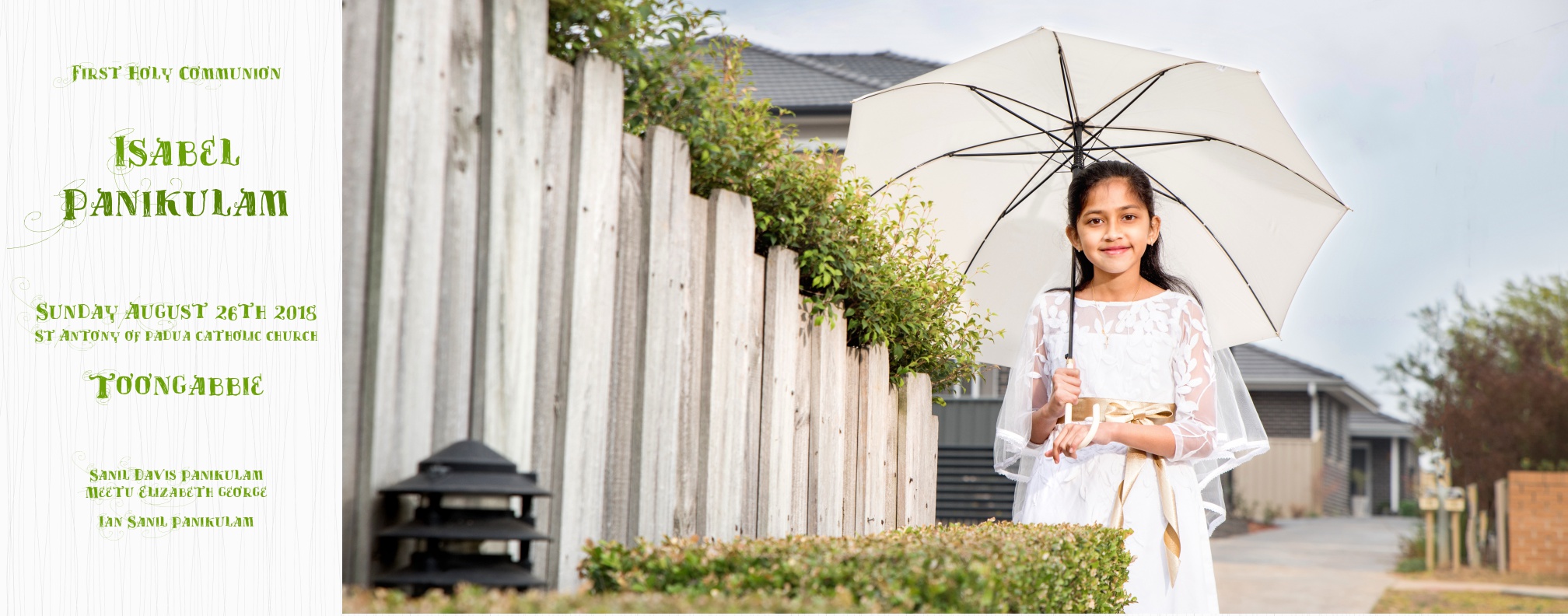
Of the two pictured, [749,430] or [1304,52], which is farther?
[1304,52]

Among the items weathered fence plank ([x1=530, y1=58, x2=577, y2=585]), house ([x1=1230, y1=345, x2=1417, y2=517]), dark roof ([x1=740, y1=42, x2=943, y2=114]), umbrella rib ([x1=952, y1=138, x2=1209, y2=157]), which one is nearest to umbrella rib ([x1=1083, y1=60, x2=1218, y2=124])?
umbrella rib ([x1=952, y1=138, x2=1209, y2=157])

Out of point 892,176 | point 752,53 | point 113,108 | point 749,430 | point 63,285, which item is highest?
point 752,53

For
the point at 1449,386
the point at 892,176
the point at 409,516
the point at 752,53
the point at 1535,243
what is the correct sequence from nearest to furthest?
the point at 409,516
the point at 892,176
the point at 1535,243
the point at 752,53
the point at 1449,386

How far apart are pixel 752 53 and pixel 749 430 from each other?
1171 cm

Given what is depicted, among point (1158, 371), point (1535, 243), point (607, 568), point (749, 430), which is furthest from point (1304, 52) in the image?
point (607, 568)

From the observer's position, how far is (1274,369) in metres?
23.6

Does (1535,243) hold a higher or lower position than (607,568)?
higher

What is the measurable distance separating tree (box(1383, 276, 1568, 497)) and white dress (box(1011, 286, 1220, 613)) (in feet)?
43.9

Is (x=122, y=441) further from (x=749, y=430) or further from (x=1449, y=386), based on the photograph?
(x=1449, y=386)

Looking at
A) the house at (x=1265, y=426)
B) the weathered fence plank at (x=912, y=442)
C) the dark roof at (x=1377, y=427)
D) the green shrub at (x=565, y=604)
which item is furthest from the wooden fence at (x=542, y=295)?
the dark roof at (x=1377, y=427)

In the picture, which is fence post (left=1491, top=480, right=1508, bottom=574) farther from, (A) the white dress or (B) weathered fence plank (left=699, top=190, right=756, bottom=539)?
(B) weathered fence plank (left=699, top=190, right=756, bottom=539)

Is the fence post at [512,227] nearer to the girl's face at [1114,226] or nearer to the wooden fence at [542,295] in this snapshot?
the wooden fence at [542,295]

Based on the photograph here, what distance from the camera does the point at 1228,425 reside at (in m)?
3.75

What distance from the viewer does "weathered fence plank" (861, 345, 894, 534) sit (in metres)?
4.23
